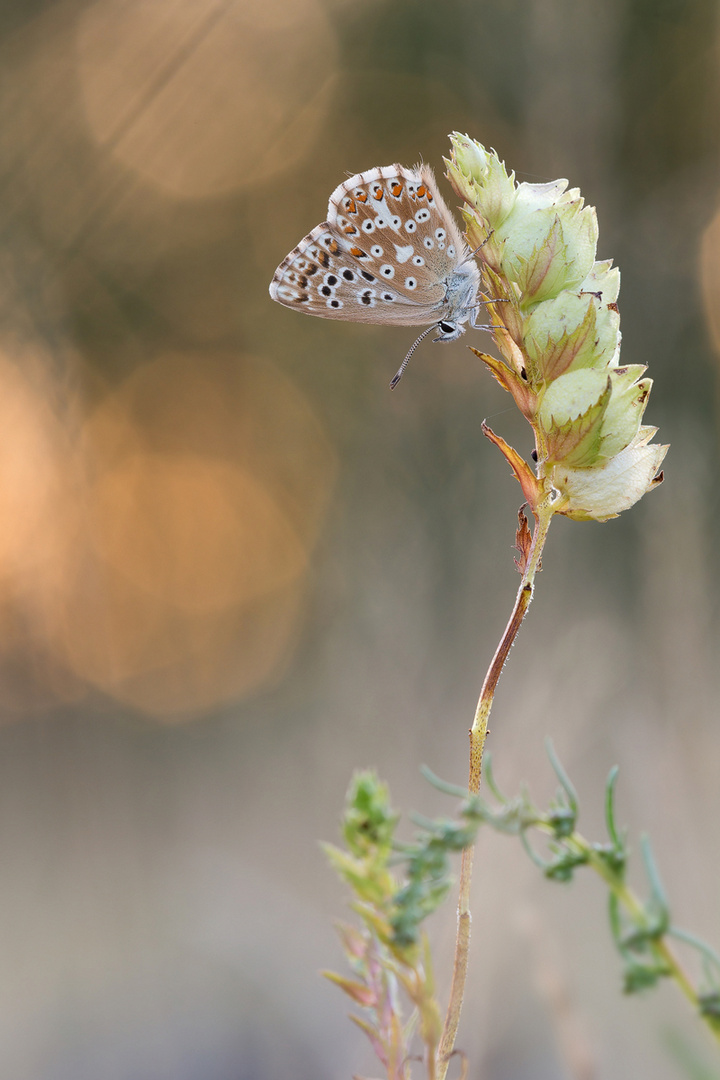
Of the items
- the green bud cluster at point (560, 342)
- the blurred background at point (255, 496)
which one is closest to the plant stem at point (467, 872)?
the green bud cluster at point (560, 342)

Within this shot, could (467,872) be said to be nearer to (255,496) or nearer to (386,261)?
(386,261)

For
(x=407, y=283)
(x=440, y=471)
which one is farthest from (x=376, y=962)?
(x=440, y=471)

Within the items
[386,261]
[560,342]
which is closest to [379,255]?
[386,261]

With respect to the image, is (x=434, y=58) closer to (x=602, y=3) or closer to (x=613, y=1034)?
(x=602, y=3)

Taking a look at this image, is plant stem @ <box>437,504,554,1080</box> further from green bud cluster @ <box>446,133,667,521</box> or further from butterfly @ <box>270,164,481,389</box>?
butterfly @ <box>270,164,481,389</box>

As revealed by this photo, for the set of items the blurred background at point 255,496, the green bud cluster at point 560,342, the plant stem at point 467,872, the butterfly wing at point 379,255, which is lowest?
the plant stem at point 467,872

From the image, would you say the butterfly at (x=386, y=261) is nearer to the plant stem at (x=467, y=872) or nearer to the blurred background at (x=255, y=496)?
the plant stem at (x=467, y=872)

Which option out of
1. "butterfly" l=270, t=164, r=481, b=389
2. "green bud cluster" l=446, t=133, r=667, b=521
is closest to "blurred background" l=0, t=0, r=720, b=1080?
"butterfly" l=270, t=164, r=481, b=389

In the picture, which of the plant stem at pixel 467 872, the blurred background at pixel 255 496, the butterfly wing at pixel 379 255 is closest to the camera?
the plant stem at pixel 467 872
